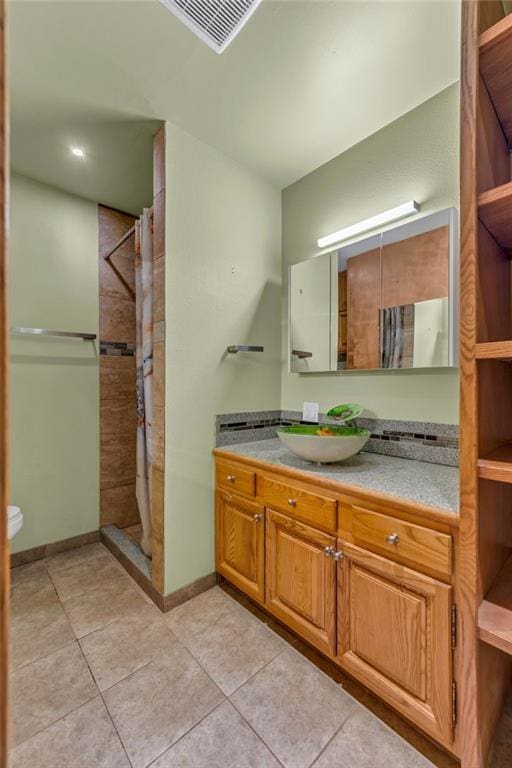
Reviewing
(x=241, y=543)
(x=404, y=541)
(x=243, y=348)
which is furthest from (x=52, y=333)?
(x=404, y=541)

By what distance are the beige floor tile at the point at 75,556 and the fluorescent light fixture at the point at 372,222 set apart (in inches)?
97.1

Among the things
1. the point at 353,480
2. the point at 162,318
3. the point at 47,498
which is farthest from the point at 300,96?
the point at 47,498

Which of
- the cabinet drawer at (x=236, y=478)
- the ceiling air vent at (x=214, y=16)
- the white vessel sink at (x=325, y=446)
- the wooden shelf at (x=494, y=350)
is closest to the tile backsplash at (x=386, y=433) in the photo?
the cabinet drawer at (x=236, y=478)

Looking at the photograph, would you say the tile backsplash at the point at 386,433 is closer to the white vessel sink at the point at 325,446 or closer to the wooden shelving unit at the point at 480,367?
the white vessel sink at the point at 325,446

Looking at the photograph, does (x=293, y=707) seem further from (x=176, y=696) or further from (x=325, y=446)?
(x=325, y=446)

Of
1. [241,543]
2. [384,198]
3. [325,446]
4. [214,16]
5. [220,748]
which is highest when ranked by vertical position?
[214,16]

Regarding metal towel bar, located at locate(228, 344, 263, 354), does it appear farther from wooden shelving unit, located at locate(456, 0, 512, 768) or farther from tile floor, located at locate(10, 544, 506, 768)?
tile floor, located at locate(10, 544, 506, 768)

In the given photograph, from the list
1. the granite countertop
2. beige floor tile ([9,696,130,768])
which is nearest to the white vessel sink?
the granite countertop

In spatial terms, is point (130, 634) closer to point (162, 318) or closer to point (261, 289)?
point (162, 318)

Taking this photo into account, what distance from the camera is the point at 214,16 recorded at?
1195mm

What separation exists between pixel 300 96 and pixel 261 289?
97 centimetres

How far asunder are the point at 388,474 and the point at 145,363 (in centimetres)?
138

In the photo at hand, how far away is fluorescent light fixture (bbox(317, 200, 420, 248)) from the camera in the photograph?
1.60m

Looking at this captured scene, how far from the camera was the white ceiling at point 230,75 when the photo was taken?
3.96ft
